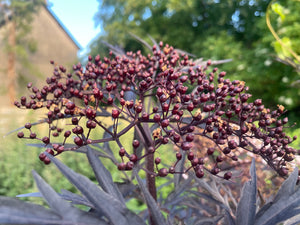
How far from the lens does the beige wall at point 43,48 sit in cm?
1236

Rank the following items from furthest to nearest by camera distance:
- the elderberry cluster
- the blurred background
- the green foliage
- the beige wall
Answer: the beige wall
the green foliage
the blurred background
the elderberry cluster

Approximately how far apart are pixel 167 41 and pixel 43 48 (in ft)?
32.5

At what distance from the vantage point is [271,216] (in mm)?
546

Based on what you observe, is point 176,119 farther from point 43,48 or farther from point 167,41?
point 43,48

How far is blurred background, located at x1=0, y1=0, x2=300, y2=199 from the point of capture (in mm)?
3467

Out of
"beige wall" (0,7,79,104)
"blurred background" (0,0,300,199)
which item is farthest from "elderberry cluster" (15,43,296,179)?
"beige wall" (0,7,79,104)

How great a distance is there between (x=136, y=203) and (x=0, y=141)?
2.27m

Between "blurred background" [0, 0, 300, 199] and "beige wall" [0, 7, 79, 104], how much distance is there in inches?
2.0

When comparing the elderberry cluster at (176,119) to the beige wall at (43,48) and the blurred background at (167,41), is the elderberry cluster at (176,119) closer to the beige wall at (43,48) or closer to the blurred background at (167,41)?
the blurred background at (167,41)

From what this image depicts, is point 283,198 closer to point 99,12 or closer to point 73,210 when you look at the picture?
point 73,210

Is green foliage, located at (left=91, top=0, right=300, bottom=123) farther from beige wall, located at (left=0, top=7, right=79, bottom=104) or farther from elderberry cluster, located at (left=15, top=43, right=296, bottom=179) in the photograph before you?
beige wall, located at (left=0, top=7, right=79, bottom=104)

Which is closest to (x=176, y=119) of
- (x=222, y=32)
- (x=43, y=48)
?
(x=222, y=32)

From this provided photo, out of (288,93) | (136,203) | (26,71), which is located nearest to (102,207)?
(136,203)

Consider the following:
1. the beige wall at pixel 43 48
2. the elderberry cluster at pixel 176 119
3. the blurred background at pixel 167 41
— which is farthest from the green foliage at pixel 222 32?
the beige wall at pixel 43 48
